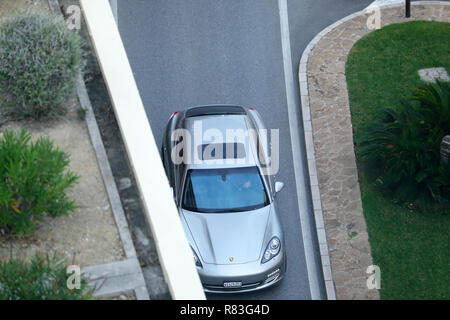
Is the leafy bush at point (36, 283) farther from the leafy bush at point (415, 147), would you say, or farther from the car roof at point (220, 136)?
the leafy bush at point (415, 147)

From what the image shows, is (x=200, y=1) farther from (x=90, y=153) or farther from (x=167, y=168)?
(x=90, y=153)

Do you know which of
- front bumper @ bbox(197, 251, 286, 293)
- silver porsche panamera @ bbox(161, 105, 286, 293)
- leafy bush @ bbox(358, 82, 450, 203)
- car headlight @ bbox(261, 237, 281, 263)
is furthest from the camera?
leafy bush @ bbox(358, 82, 450, 203)

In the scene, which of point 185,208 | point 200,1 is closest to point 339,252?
point 185,208

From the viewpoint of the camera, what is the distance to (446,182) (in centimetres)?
1152

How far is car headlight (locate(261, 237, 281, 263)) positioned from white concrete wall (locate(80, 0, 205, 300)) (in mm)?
3799

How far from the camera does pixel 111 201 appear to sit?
Answer: 290 inches

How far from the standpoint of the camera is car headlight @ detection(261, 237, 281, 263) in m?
10.4

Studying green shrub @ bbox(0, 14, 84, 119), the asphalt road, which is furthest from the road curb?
the asphalt road

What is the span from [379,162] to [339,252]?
2418mm

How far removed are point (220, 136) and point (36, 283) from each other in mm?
5998

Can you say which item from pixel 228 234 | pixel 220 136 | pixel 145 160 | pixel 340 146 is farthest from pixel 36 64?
pixel 340 146

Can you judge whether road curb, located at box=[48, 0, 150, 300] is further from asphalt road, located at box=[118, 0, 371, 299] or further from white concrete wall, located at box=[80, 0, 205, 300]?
asphalt road, located at box=[118, 0, 371, 299]

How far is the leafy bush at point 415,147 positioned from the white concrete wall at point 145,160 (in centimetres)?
613

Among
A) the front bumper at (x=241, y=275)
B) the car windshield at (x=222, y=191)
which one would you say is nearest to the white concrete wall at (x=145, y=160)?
the car windshield at (x=222, y=191)
